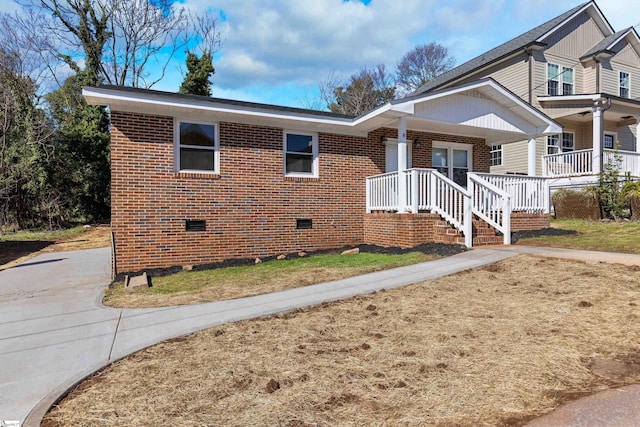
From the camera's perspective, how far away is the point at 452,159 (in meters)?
12.6

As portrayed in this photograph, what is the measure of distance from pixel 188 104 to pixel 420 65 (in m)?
33.5

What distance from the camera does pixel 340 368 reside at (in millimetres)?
3102

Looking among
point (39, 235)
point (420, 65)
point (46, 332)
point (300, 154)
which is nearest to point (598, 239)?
point (300, 154)

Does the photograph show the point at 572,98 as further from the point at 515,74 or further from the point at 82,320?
the point at 82,320

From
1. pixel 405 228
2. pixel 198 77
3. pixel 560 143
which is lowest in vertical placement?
Result: pixel 405 228

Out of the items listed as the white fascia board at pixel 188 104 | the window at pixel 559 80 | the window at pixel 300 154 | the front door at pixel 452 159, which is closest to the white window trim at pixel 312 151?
the window at pixel 300 154

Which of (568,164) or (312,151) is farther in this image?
(568,164)

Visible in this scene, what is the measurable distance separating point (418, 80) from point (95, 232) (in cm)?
3039

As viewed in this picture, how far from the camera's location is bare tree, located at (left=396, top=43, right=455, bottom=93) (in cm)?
3653

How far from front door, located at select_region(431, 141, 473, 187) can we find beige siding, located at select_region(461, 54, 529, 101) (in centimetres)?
722

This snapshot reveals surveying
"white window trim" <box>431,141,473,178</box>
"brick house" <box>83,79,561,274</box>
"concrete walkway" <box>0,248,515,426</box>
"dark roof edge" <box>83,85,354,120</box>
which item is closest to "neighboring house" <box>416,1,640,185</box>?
"white window trim" <box>431,141,473,178</box>

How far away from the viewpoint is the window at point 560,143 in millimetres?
18031

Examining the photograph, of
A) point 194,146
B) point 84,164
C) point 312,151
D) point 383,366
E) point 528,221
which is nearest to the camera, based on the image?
point 383,366

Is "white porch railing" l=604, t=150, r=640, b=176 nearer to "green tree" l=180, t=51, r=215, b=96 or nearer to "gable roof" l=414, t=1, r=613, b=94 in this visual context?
"gable roof" l=414, t=1, r=613, b=94
